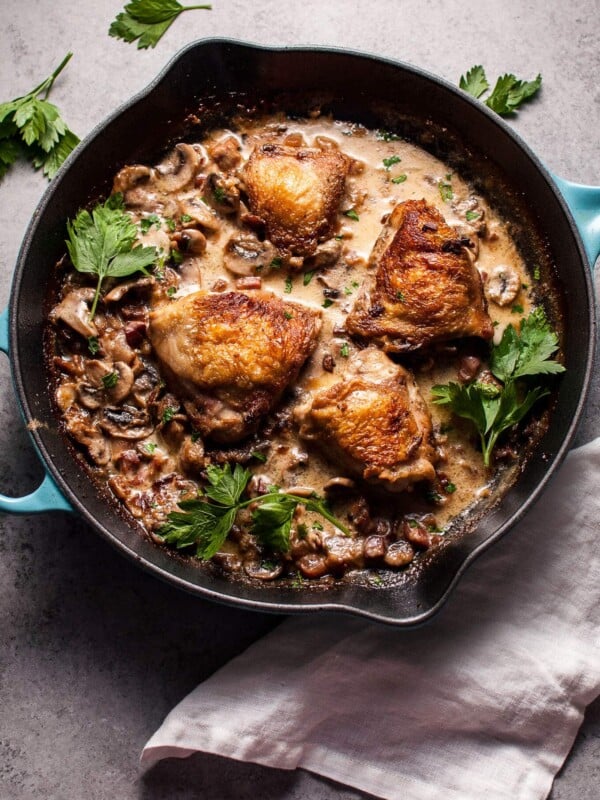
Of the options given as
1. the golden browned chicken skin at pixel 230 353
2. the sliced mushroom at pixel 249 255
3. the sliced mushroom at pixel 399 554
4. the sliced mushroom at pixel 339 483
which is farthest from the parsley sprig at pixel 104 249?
the sliced mushroom at pixel 399 554

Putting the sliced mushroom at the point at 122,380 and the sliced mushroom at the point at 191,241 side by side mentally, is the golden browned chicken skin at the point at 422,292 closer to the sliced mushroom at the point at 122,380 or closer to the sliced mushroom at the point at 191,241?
the sliced mushroom at the point at 191,241

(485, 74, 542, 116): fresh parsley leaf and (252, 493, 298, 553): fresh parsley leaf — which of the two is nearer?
(252, 493, 298, 553): fresh parsley leaf

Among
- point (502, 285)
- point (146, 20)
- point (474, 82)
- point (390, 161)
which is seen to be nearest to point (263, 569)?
point (502, 285)

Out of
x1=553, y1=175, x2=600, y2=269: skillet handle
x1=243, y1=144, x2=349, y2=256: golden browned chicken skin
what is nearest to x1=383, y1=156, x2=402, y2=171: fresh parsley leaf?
x1=243, y1=144, x2=349, y2=256: golden browned chicken skin

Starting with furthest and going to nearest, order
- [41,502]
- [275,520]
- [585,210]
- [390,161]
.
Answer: [390,161], [585,210], [275,520], [41,502]

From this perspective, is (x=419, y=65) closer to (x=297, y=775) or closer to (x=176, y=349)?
(x=176, y=349)

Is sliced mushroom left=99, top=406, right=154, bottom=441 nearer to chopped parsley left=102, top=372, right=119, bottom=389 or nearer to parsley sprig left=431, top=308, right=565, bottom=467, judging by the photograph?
chopped parsley left=102, top=372, right=119, bottom=389

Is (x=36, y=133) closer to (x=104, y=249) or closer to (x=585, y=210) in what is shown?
(x=104, y=249)
